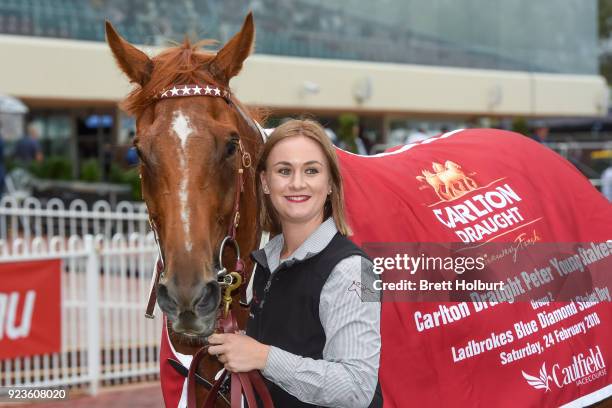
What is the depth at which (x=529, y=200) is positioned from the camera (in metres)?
3.76

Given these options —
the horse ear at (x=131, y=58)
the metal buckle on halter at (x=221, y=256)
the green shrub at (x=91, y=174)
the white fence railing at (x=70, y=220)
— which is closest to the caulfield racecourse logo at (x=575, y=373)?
the metal buckle on halter at (x=221, y=256)

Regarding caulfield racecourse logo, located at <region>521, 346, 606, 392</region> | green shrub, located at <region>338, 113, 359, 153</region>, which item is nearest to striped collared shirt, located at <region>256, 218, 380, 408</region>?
caulfield racecourse logo, located at <region>521, 346, 606, 392</region>

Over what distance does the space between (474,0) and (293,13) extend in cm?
933

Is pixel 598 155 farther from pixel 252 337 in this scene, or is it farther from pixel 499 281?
pixel 252 337

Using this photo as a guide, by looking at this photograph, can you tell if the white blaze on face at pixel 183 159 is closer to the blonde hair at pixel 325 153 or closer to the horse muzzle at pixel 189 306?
the horse muzzle at pixel 189 306

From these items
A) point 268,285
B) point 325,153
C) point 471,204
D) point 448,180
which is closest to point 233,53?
point 325,153

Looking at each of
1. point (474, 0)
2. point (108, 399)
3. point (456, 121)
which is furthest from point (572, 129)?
point (108, 399)

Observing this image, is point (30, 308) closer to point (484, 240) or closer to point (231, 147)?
point (484, 240)

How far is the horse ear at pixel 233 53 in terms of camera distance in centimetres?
269

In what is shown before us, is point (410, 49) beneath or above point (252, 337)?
above

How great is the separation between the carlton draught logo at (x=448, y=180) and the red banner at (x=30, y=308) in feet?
12.6

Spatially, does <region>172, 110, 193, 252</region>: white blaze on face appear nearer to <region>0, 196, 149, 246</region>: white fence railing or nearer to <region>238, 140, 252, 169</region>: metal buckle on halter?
<region>238, 140, 252, 169</region>: metal buckle on halter

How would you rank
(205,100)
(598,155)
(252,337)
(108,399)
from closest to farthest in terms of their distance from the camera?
1. (252,337)
2. (205,100)
3. (108,399)
4. (598,155)

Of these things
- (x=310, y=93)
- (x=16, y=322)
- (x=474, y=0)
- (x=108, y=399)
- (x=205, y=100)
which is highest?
(x=474, y=0)
